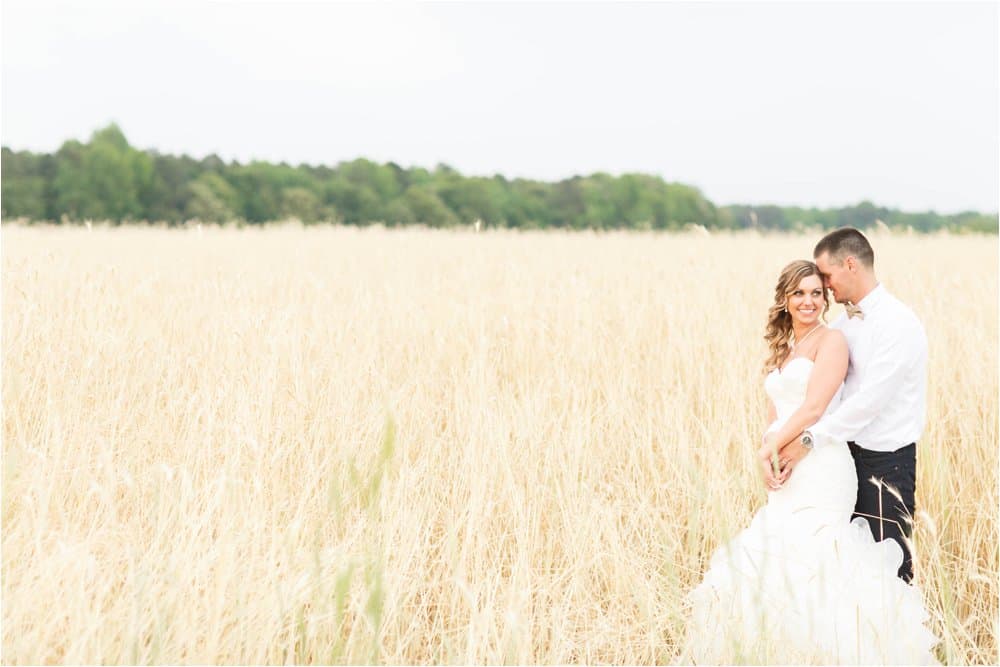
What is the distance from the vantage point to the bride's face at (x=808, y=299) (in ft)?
9.82

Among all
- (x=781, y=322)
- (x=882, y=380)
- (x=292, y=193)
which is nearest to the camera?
(x=882, y=380)

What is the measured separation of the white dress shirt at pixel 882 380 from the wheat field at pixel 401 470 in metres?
0.45

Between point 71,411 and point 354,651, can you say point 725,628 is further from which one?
point 71,411

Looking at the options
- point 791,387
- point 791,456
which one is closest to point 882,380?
point 791,387

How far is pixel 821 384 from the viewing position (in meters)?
2.92

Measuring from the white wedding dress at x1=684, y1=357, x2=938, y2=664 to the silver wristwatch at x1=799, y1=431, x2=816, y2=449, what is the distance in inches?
2.5

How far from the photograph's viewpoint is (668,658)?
2564mm

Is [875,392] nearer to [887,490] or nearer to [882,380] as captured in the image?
[882,380]

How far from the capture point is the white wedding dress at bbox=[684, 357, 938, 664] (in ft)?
7.84

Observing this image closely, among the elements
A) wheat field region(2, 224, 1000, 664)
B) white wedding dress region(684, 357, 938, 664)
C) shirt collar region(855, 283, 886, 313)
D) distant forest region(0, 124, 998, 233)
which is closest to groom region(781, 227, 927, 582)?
shirt collar region(855, 283, 886, 313)

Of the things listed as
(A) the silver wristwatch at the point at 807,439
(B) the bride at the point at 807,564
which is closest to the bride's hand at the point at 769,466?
(B) the bride at the point at 807,564

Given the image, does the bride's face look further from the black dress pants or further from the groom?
the black dress pants

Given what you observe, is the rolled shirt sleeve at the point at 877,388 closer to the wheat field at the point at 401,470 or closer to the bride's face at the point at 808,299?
the bride's face at the point at 808,299

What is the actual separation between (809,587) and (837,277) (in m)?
1.22
